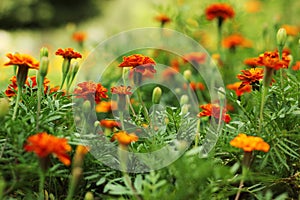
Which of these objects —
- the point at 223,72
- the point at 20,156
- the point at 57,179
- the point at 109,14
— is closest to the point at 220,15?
the point at 223,72

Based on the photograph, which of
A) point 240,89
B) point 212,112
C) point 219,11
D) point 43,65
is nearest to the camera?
point 43,65

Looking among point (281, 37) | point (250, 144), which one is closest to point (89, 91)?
point (250, 144)

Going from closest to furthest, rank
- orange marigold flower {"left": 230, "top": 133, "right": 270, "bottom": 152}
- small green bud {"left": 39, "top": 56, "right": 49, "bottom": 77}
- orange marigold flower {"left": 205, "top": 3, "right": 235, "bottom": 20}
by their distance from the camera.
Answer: orange marigold flower {"left": 230, "top": 133, "right": 270, "bottom": 152} → small green bud {"left": 39, "top": 56, "right": 49, "bottom": 77} → orange marigold flower {"left": 205, "top": 3, "right": 235, "bottom": 20}

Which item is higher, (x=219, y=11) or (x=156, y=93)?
(x=219, y=11)

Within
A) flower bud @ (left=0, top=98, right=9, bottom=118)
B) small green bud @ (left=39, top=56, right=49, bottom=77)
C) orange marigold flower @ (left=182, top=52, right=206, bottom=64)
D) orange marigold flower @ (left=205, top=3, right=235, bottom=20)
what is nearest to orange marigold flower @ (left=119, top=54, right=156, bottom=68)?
small green bud @ (left=39, top=56, right=49, bottom=77)

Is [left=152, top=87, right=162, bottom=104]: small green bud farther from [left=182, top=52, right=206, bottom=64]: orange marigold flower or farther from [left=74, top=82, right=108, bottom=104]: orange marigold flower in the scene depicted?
[left=182, top=52, right=206, bottom=64]: orange marigold flower

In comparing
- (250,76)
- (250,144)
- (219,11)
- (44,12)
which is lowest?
(250,144)

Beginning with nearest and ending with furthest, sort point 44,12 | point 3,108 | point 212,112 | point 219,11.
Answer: point 3,108 → point 212,112 → point 219,11 → point 44,12

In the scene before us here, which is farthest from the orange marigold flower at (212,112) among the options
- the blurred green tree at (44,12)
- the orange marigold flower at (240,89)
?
the blurred green tree at (44,12)

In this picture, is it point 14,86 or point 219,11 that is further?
point 219,11

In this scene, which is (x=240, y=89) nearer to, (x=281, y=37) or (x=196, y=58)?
(x=281, y=37)

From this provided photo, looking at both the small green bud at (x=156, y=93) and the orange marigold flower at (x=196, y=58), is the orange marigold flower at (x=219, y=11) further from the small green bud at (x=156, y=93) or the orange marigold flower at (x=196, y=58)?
the small green bud at (x=156, y=93)

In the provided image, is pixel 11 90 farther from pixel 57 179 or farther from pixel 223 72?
pixel 223 72

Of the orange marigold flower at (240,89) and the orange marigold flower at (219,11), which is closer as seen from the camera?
the orange marigold flower at (240,89)
